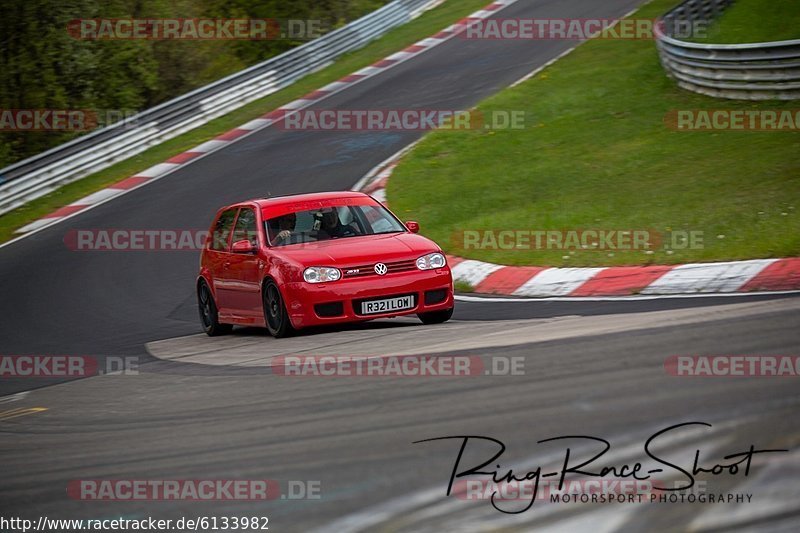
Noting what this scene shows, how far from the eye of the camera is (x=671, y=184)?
14.6 m

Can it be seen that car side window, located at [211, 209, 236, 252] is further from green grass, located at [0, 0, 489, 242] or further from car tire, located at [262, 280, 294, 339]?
green grass, located at [0, 0, 489, 242]

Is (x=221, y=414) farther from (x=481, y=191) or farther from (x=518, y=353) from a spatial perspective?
(x=481, y=191)

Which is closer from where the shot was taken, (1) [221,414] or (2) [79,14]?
(1) [221,414]

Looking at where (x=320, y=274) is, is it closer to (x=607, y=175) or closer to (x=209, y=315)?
(x=209, y=315)

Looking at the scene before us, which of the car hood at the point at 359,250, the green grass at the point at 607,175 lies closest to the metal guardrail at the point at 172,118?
the green grass at the point at 607,175

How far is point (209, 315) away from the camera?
1219 cm

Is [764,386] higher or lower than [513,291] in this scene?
higher

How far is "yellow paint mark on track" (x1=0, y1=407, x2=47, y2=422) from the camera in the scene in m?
7.90

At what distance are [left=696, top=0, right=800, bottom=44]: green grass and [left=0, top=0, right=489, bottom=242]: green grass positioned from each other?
8615 millimetres

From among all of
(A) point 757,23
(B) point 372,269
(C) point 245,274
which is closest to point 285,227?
(C) point 245,274

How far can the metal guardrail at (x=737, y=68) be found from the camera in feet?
56.6

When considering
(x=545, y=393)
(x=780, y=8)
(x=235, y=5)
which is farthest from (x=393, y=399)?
(x=235, y=5)

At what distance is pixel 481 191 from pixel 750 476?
495 inches

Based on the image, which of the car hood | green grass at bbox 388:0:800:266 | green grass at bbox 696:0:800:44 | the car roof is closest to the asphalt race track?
the car hood
